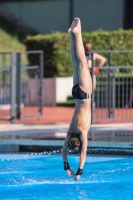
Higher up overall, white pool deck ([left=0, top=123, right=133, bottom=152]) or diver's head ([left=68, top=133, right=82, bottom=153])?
diver's head ([left=68, top=133, right=82, bottom=153])

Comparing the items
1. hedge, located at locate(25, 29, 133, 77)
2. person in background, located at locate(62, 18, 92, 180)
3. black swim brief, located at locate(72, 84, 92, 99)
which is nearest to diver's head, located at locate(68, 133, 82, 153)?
person in background, located at locate(62, 18, 92, 180)

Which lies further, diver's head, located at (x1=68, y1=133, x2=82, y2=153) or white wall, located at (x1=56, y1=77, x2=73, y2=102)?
white wall, located at (x1=56, y1=77, x2=73, y2=102)

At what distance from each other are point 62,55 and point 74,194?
36.2 ft

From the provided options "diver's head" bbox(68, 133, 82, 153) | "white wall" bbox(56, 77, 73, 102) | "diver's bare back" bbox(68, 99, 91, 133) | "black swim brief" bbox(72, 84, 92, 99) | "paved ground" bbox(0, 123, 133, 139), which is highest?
"black swim brief" bbox(72, 84, 92, 99)

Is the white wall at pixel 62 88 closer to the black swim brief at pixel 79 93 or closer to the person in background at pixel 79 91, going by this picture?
the person in background at pixel 79 91

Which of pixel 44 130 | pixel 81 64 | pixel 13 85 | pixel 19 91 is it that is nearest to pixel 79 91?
pixel 81 64

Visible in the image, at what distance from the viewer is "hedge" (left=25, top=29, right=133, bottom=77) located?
62.4ft

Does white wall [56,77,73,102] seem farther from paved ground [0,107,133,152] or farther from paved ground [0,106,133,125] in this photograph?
paved ground [0,107,133,152]

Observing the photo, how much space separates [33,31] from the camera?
31688mm

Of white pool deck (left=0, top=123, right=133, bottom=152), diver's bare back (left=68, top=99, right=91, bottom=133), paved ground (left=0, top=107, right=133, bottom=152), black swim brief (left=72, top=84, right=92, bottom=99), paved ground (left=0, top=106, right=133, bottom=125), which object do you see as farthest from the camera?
paved ground (left=0, top=106, right=133, bottom=125)

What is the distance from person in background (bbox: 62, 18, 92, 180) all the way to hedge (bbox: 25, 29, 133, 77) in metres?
10.7

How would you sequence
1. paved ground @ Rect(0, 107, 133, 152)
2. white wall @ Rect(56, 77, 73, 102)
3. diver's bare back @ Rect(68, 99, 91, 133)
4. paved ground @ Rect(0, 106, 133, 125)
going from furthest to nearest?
white wall @ Rect(56, 77, 73, 102) < paved ground @ Rect(0, 106, 133, 125) < paved ground @ Rect(0, 107, 133, 152) < diver's bare back @ Rect(68, 99, 91, 133)

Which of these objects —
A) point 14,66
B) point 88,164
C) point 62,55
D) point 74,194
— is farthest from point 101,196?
point 62,55

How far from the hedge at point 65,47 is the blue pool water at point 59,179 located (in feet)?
29.0
